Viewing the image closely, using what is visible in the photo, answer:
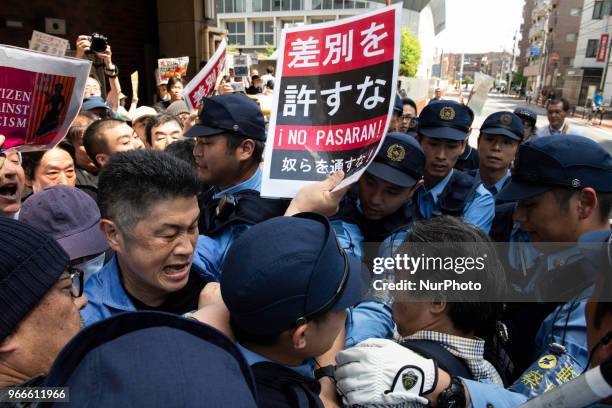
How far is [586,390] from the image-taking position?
764 millimetres

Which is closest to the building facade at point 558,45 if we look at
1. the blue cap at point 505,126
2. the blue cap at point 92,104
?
the blue cap at point 505,126

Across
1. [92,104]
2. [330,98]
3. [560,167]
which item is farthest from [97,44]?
[560,167]

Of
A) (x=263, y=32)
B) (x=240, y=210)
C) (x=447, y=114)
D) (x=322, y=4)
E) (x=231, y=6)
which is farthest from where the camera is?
(x=263, y=32)

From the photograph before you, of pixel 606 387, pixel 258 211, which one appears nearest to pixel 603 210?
pixel 606 387

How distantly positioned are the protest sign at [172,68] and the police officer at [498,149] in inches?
194

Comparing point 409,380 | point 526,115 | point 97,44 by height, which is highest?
point 97,44

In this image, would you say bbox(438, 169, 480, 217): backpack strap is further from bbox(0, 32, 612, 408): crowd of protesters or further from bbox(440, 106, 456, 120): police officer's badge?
bbox(440, 106, 456, 120): police officer's badge

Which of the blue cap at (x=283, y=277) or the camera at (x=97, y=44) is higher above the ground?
the camera at (x=97, y=44)

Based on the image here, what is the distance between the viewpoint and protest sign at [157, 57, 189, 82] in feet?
22.3

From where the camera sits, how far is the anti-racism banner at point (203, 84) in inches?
159

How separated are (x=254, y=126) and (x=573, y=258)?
159 centimetres

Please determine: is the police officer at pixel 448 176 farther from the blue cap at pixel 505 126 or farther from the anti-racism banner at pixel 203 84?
the anti-racism banner at pixel 203 84

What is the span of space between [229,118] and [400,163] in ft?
3.04

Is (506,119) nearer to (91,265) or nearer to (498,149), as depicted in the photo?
(498,149)
